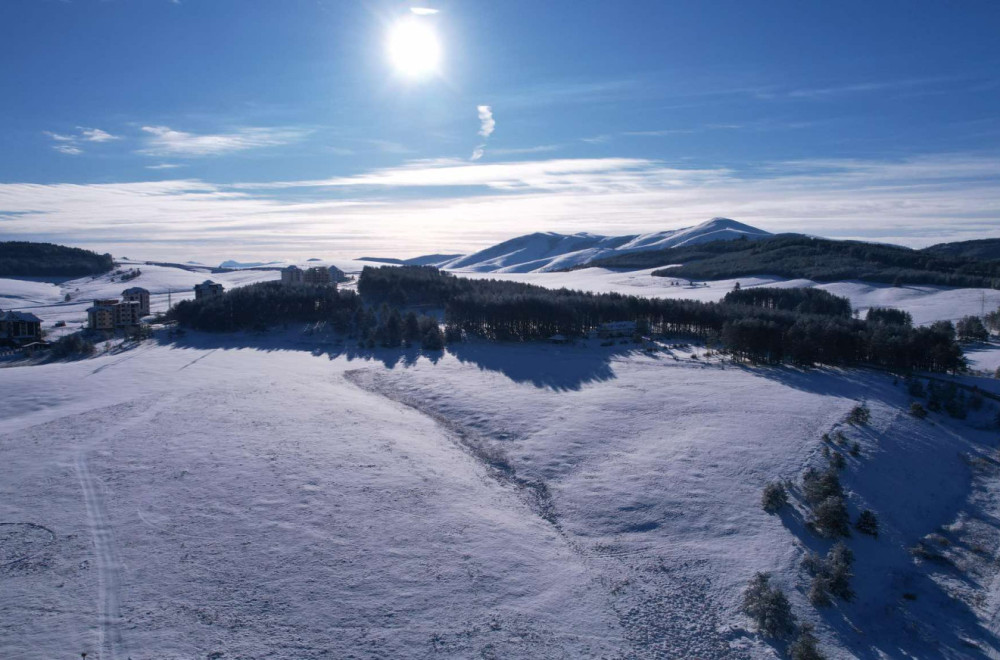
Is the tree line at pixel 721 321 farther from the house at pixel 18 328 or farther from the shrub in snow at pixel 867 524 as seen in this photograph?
the house at pixel 18 328

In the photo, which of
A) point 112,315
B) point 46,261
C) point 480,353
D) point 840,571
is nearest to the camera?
point 840,571

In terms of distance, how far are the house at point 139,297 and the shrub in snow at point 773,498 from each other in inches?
2842

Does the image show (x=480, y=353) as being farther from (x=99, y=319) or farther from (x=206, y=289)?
(x=206, y=289)

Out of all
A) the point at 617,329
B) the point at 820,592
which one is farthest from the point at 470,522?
the point at 617,329

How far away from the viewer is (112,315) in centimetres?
6291

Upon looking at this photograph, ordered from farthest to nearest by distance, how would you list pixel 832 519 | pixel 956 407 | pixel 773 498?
pixel 956 407, pixel 773 498, pixel 832 519

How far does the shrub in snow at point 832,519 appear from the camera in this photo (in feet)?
66.7

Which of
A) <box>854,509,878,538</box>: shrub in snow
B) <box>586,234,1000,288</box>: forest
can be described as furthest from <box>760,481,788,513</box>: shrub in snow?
<box>586,234,1000,288</box>: forest

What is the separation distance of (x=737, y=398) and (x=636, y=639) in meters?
21.9

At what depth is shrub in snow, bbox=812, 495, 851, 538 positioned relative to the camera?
20334 mm

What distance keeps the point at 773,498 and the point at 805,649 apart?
25.8 ft

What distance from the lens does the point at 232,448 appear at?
1083 inches

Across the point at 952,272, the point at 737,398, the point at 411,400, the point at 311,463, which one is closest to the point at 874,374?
the point at 737,398

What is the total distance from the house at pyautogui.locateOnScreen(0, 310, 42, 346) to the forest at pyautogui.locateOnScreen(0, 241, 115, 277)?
74.1 meters
